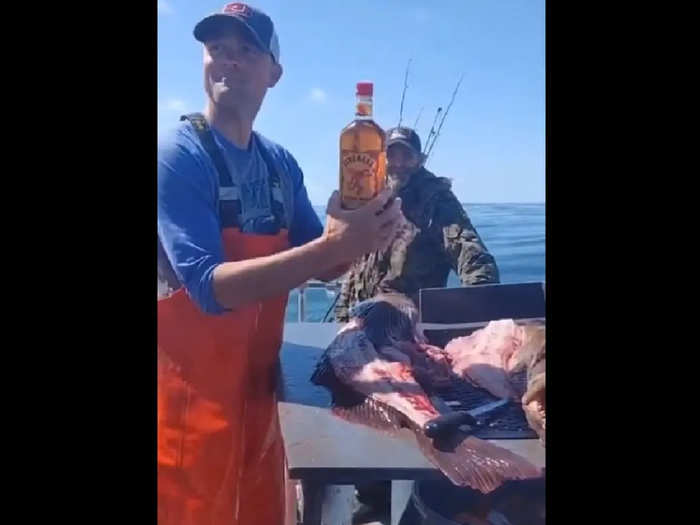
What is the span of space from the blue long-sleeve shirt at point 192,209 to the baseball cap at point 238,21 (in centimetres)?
23

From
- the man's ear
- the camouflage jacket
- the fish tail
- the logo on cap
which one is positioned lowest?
the fish tail

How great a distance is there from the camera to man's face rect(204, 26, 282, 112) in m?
1.97

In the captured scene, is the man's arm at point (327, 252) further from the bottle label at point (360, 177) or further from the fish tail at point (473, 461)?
the fish tail at point (473, 461)

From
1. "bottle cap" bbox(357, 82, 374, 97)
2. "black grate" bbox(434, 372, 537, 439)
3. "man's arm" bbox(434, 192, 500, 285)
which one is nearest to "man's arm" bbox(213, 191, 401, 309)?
"man's arm" bbox(434, 192, 500, 285)

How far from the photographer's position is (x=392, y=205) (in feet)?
6.55

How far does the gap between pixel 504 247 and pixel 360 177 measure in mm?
385

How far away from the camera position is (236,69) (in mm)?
1979

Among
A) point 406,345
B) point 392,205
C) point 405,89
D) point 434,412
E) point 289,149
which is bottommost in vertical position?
point 434,412

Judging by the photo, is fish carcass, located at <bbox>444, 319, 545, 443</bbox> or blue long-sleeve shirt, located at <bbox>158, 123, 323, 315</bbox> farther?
fish carcass, located at <bbox>444, 319, 545, 443</bbox>

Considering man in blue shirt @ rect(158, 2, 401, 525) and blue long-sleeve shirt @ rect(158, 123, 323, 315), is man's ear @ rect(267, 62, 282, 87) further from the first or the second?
blue long-sleeve shirt @ rect(158, 123, 323, 315)
